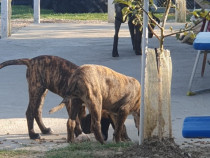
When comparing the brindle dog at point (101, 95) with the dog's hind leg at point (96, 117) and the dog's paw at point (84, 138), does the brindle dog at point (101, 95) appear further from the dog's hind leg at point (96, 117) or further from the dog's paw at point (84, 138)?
the dog's paw at point (84, 138)

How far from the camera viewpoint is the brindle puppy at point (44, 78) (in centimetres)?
701

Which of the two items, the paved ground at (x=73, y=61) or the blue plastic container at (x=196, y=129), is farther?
the paved ground at (x=73, y=61)

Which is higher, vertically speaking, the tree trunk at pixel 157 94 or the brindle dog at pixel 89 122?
the tree trunk at pixel 157 94

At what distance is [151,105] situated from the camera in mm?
5758

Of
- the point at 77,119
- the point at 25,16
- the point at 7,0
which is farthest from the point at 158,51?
the point at 25,16

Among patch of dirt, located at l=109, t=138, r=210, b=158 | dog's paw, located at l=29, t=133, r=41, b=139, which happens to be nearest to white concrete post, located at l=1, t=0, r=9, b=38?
dog's paw, located at l=29, t=133, r=41, b=139

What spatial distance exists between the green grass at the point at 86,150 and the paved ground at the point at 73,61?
0.60 m

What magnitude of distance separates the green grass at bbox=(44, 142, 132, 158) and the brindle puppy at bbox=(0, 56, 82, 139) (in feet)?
A: 2.62

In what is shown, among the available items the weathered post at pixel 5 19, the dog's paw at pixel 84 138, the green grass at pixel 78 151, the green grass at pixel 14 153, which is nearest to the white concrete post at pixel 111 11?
the weathered post at pixel 5 19

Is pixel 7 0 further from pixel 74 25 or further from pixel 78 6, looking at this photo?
pixel 78 6

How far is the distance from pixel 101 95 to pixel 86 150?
0.69 m

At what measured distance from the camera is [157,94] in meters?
5.71

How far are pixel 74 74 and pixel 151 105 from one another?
1.13 m

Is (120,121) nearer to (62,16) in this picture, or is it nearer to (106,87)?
(106,87)
